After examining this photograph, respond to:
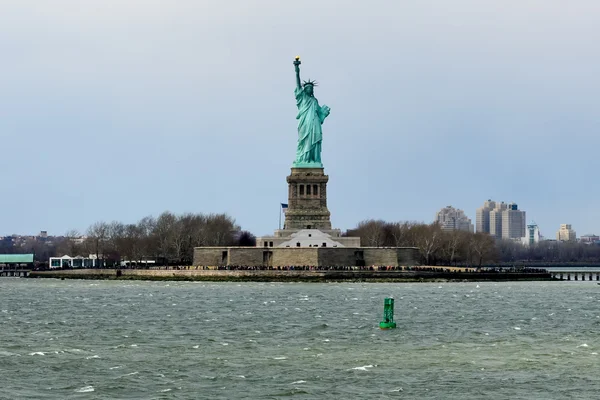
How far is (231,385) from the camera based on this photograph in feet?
105

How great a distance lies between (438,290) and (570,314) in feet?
84.3

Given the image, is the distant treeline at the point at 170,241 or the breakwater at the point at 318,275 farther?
the distant treeline at the point at 170,241

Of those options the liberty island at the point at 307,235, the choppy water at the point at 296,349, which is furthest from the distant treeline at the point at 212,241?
the choppy water at the point at 296,349

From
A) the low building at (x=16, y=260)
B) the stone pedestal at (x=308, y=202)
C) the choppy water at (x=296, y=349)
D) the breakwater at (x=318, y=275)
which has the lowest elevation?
the choppy water at (x=296, y=349)

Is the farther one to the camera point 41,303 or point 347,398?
point 41,303

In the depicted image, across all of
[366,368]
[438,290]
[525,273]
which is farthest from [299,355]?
[525,273]

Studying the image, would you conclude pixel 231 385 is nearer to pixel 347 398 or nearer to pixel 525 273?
pixel 347 398

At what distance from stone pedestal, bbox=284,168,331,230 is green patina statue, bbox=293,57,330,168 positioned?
4.53 ft

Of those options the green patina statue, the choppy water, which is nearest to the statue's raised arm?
the green patina statue

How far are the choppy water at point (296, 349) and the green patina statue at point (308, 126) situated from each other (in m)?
41.2

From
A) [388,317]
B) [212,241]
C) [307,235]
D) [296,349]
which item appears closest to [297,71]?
[307,235]

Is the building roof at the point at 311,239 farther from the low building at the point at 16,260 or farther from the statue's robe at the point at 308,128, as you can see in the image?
the low building at the point at 16,260

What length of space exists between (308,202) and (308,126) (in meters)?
6.30

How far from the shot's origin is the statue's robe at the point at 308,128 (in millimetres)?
108062
